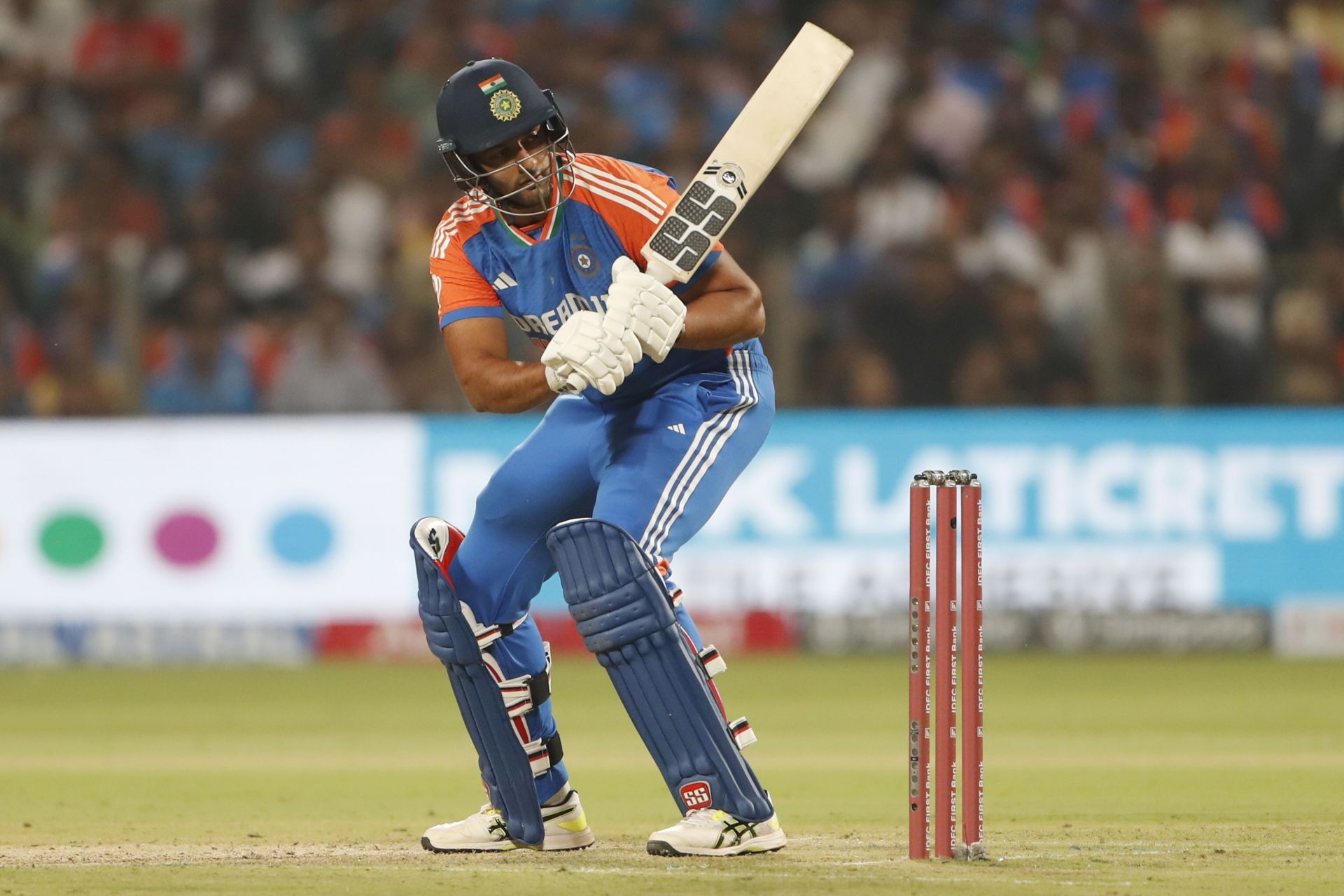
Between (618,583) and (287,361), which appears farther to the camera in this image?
(287,361)

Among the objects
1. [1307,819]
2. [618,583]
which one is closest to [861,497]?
[1307,819]

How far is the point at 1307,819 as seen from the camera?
532cm

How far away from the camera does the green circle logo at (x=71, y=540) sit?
34.3 feet

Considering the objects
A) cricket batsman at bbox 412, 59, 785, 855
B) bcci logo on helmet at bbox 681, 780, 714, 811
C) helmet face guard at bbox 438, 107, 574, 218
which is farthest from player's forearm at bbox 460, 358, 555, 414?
bcci logo on helmet at bbox 681, 780, 714, 811

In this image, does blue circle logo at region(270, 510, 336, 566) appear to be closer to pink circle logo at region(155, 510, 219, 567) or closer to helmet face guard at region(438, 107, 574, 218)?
pink circle logo at region(155, 510, 219, 567)

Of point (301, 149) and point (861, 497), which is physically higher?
point (301, 149)

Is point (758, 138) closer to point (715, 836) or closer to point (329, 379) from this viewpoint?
point (715, 836)

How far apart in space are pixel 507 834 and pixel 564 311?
1.29 metres

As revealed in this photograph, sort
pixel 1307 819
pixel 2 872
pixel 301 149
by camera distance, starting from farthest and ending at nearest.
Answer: pixel 301 149
pixel 1307 819
pixel 2 872

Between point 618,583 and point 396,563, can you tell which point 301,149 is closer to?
point 396,563

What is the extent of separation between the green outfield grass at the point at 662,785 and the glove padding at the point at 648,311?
3.85 ft

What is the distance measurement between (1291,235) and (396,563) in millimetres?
5362

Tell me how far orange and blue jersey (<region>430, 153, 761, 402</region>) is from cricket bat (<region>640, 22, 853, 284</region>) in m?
0.15

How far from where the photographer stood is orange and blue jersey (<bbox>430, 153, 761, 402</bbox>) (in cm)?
483
